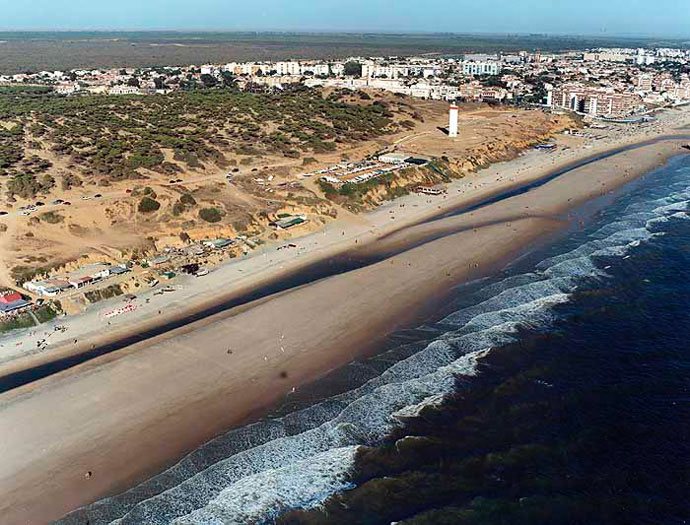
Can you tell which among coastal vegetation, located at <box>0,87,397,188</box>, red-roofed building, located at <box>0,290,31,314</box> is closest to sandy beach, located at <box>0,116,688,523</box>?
red-roofed building, located at <box>0,290,31,314</box>

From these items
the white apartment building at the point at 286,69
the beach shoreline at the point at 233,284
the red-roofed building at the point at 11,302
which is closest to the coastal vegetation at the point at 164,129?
the red-roofed building at the point at 11,302

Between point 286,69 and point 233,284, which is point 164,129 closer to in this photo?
point 233,284

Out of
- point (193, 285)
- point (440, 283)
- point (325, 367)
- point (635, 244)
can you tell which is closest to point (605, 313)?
point (440, 283)

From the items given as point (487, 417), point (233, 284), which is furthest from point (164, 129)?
point (487, 417)

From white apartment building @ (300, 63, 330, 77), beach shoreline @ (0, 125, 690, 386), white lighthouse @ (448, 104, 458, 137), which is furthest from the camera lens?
white apartment building @ (300, 63, 330, 77)

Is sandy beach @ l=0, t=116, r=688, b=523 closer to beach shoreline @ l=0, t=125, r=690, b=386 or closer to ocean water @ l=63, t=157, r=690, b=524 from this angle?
beach shoreline @ l=0, t=125, r=690, b=386

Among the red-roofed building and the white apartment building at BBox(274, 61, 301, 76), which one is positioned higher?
the white apartment building at BBox(274, 61, 301, 76)
